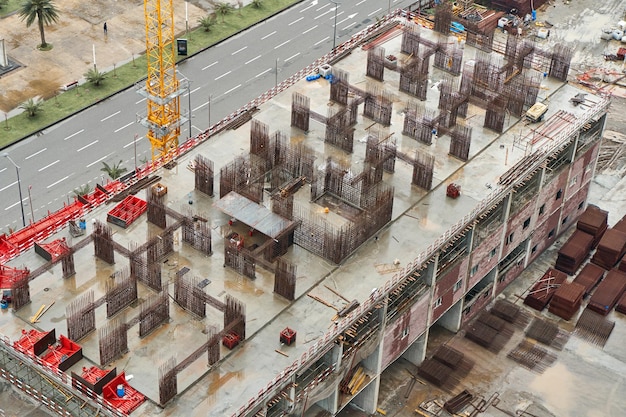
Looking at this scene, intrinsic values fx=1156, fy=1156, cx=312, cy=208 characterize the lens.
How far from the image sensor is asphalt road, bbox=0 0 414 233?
14725cm

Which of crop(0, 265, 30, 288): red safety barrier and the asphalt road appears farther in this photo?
the asphalt road

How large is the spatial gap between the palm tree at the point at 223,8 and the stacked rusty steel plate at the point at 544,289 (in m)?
74.9

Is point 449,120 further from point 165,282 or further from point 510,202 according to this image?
point 165,282

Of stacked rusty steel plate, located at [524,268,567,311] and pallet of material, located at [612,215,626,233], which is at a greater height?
pallet of material, located at [612,215,626,233]

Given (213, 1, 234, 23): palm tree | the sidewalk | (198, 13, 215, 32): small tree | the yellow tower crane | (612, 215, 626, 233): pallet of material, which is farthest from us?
(213, 1, 234, 23): palm tree

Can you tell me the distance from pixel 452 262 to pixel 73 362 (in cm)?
4074

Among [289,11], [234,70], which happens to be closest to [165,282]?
[234,70]

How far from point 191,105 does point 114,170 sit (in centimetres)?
2157

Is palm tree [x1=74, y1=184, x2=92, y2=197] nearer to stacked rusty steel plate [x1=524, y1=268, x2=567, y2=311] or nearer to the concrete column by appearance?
the concrete column

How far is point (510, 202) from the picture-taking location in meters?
124

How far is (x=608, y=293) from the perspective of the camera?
5133 inches

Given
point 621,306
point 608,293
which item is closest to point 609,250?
point 608,293

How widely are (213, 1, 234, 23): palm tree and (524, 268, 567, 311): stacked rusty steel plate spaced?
74.9 metres

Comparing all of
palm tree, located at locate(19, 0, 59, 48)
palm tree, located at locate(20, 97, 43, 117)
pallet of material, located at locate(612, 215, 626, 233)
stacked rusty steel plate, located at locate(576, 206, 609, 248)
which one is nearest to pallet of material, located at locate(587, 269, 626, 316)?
stacked rusty steel plate, located at locate(576, 206, 609, 248)
